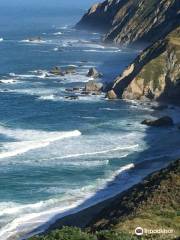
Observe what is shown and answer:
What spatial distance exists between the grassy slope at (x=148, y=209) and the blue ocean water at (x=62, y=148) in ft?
21.0

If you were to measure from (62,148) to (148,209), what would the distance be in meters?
30.2

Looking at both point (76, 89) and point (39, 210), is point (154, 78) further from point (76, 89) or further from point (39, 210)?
point (39, 210)

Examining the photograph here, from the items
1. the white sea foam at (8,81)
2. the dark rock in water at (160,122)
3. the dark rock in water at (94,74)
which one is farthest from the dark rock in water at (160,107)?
the white sea foam at (8,81)

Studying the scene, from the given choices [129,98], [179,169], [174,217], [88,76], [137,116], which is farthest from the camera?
[88,76]

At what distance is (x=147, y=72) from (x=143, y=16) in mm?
84759

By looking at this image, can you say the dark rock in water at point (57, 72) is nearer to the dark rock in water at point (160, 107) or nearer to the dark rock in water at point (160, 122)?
the dark rock in water at point (160, 107)

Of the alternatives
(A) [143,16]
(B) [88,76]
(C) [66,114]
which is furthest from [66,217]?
(A) [143,16]

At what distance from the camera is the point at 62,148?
241ft

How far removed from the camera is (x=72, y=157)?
227ft

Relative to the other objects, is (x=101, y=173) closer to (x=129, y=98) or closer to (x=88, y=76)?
(x=129, y=98)

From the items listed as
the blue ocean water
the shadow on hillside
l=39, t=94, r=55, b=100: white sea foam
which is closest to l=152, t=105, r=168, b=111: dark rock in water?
the blue ocean water

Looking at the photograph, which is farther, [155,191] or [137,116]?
[137,116]

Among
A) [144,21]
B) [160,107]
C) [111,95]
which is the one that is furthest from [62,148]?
[144,21]

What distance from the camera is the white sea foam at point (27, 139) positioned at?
71150mm
